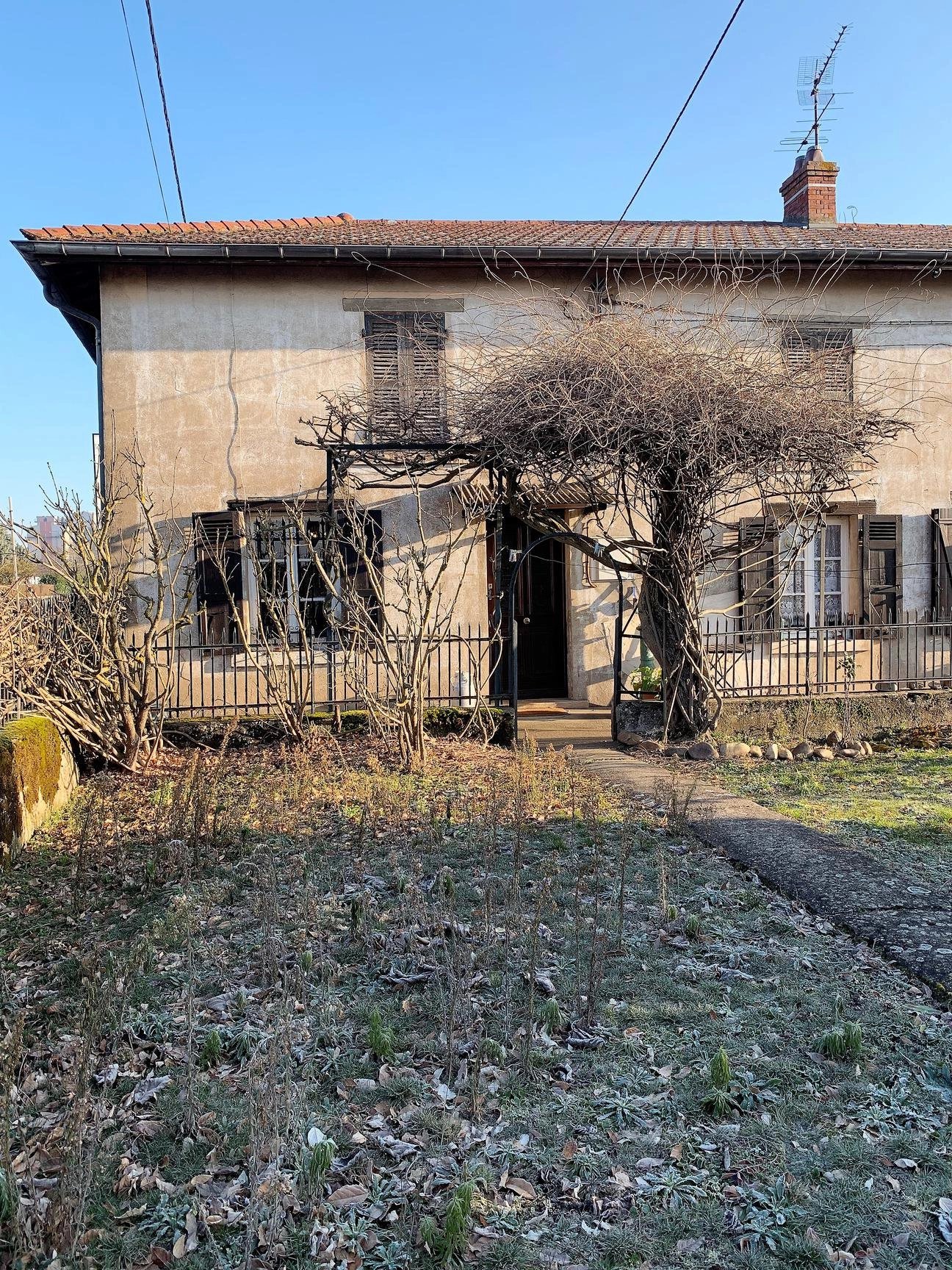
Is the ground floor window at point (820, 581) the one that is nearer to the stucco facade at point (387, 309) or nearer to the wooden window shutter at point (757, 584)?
the stucco facade at point (387, 309)

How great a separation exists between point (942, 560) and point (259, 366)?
9.01m

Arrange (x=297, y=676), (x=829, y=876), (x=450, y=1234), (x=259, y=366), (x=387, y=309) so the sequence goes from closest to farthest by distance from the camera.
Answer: (x=450, y=1234) → (x=829, y=876) → (x=297, y=676) → (x=259, y=366) → (x=387, y=309)

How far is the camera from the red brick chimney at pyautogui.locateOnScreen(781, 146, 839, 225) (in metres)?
14.1

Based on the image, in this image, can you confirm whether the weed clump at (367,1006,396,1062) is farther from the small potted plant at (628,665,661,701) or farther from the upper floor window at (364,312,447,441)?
the upper floor window at (364,312,447,441)

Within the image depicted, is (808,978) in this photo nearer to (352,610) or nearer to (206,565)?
(352,610)

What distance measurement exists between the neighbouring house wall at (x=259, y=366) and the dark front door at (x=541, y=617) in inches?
38.5

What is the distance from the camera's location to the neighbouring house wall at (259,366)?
36.5ft

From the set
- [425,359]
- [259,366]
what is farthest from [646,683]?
[259,366]

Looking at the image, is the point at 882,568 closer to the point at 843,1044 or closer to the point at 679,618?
the point at 679,618

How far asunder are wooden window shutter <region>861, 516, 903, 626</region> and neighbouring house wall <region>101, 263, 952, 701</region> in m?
1.71

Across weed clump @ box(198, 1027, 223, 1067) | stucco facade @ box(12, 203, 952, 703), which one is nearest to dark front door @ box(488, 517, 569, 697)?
stucco facade @ box(12, 203, 952, 703)

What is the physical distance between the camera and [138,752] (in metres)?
8.38

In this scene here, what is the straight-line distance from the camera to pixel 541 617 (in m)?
13.2

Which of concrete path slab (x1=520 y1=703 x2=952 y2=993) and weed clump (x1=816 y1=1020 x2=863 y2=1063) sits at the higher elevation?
concrete path slab (x1=520 y1=703 x2=952 y2=993)
